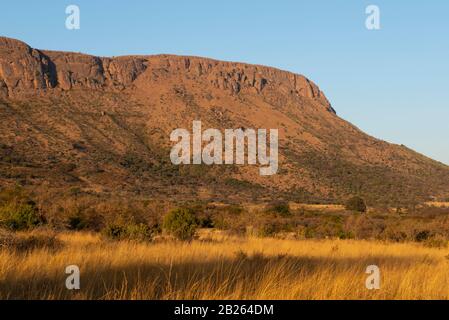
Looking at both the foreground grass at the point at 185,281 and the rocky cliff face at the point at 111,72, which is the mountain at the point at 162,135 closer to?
the rocky cliff face at the point at 111,72

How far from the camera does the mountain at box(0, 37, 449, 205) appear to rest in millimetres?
62812

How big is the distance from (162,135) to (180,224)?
194 ft

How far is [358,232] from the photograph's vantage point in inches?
911

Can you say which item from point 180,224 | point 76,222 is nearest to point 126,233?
point 180,224

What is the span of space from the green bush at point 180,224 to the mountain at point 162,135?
91.1 ft

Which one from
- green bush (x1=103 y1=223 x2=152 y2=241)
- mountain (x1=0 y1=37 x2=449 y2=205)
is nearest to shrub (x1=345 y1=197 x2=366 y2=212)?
mountain (x1=0 y1=37 x2=449 y2=205)

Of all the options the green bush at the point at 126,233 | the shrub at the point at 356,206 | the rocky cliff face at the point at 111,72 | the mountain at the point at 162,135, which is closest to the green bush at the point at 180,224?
the green bush at the point at 126,233

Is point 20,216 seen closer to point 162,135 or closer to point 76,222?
point 76,222

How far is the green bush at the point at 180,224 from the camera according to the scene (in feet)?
51.7

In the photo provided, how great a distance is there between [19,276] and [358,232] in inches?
750

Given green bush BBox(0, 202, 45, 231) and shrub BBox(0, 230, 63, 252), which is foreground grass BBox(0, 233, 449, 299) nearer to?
shrub BBox(0, 230, 63, 252)
